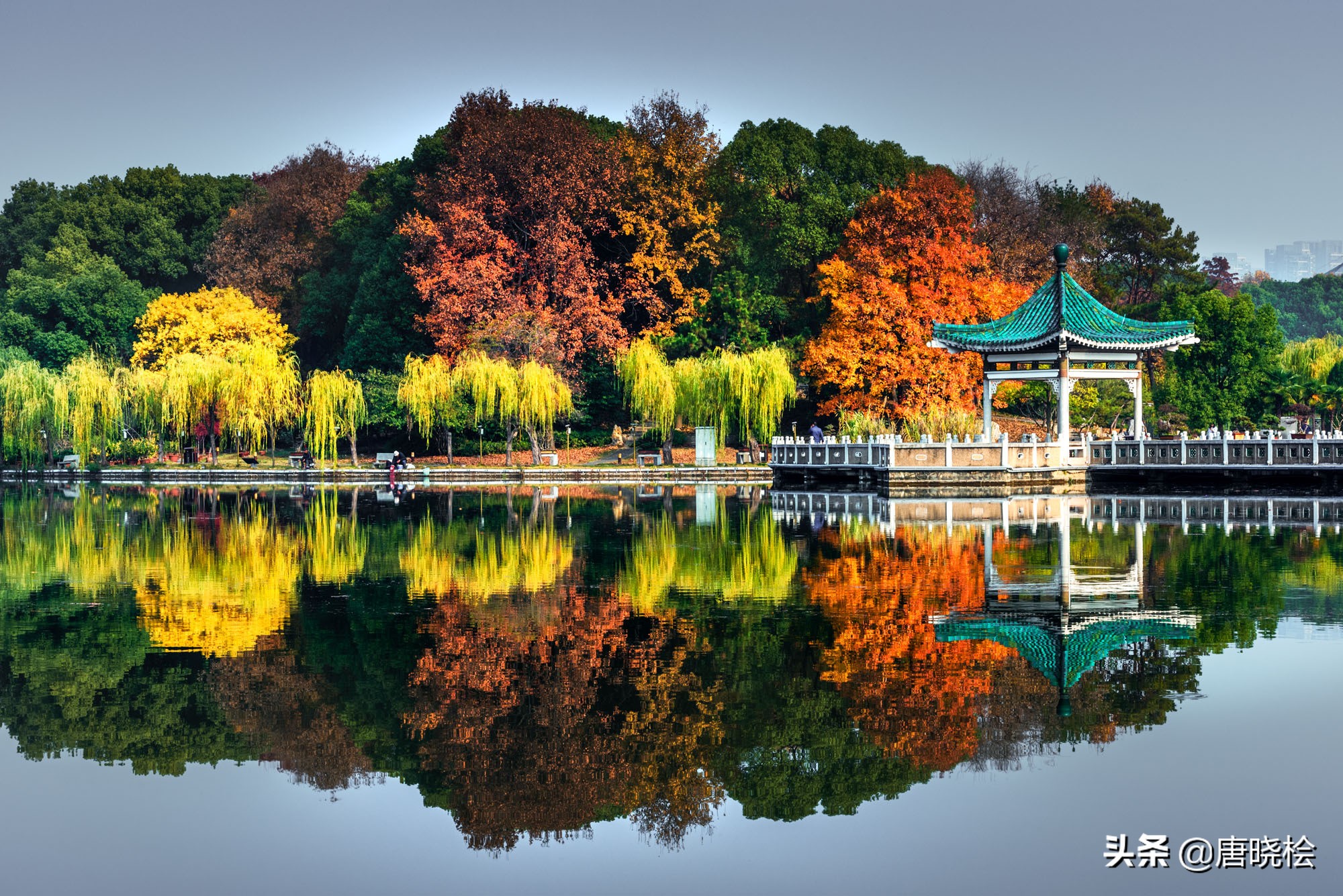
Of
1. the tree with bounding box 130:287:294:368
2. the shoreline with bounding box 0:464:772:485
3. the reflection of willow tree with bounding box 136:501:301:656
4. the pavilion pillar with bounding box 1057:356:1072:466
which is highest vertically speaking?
the tree with bounding box 130:287:294:368

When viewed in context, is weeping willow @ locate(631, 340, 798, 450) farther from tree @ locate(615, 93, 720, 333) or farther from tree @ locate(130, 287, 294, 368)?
tree @ locate(130, 287, 294, 368)

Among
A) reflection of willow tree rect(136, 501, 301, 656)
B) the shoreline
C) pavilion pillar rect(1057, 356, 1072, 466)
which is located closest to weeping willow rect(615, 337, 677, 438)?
the shoreline

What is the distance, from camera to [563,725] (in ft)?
32.3

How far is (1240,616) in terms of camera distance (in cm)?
1446

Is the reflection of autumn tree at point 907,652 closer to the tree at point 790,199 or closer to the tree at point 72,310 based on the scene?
the tree at point 790,199

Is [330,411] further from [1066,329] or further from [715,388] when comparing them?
[1066,329]

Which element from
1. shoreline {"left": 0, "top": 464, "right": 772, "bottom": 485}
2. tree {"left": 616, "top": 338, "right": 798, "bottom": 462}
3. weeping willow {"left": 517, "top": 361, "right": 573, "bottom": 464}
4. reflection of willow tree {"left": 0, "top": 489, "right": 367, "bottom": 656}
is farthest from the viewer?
tree {"left": 616, "top": 338, "right": 798, "bottom": 462}

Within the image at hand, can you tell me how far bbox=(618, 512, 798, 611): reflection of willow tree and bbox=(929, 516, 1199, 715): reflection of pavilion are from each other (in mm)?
2762

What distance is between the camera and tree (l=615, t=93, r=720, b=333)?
53156mm

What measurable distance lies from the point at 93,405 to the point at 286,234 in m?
21.2

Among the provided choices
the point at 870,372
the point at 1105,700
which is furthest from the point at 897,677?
the point at 870,372

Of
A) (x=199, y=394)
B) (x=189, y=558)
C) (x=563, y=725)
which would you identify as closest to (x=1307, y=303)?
(x=199, y=394)

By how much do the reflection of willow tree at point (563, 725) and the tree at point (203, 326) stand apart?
45982mm

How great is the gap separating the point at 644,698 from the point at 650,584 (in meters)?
6.72
